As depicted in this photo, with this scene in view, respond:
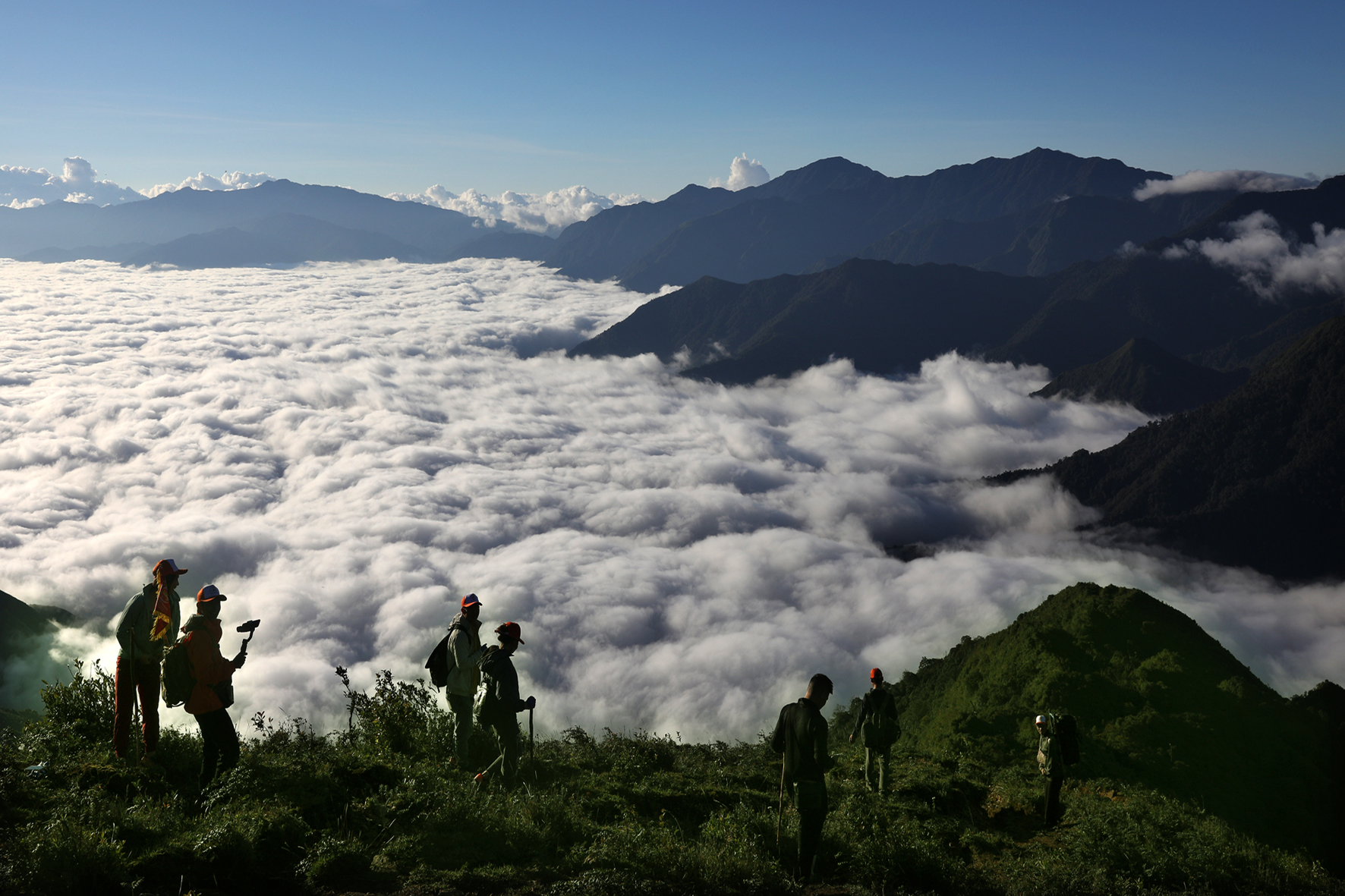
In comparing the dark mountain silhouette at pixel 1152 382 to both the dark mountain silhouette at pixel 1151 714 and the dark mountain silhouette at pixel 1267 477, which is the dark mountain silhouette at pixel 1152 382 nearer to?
the dark mountain silhouette at pixel 1267 477

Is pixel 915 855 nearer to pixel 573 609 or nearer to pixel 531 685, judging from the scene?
pixel 531 685

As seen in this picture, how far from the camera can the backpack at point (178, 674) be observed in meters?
8.14

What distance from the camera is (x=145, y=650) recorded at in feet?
27.9

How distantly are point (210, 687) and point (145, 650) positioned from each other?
1072 mm

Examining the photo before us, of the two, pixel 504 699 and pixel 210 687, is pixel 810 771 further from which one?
pixel 210 687

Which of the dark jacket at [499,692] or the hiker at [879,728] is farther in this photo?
the hiker at [879,728]

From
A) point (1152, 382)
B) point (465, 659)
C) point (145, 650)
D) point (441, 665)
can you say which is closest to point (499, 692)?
point (465, 659)

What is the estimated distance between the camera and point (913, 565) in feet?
344

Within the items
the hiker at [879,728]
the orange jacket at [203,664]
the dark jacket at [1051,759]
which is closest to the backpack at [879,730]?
the hiker at [879,728]

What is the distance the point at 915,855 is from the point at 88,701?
10.6 metres

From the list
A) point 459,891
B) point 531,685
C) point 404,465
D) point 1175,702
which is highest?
Answer: point 459,891

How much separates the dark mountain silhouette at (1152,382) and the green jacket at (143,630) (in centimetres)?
19774

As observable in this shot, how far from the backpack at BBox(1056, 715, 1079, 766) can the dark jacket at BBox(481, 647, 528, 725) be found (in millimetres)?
8673

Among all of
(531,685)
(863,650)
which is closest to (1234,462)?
(863,650)
